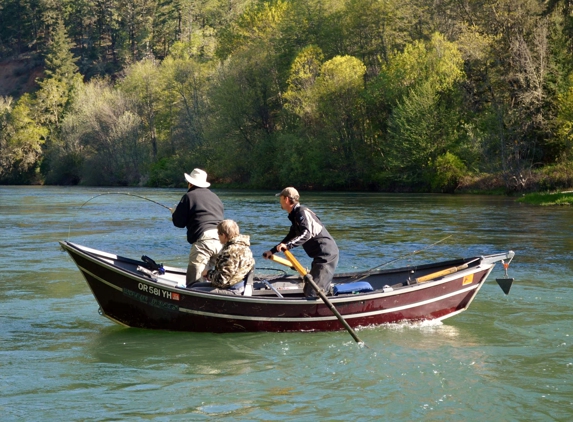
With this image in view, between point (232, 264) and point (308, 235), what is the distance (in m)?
1.10

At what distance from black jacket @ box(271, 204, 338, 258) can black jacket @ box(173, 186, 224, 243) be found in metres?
1.23

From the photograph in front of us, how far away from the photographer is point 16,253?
67.8ft

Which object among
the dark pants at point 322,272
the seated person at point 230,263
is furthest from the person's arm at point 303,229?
the seated person at point 230,263

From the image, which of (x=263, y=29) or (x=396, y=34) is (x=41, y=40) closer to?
(x=263, y=29)

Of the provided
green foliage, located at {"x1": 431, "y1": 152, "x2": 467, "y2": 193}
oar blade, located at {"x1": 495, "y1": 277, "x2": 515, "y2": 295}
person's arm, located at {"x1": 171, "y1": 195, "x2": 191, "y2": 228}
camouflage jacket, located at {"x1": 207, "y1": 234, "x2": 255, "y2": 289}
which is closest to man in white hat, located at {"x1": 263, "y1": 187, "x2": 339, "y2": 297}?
camouflage jacket, located at {"x1": 207, "y1": 234, "x2": 255, "y2": 289}

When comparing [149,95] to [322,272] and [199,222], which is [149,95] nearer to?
[199,222]

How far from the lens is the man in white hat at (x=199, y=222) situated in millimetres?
11320

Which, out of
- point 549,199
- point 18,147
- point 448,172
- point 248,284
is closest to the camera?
point 248,284

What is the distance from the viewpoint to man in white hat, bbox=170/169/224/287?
1132 cm

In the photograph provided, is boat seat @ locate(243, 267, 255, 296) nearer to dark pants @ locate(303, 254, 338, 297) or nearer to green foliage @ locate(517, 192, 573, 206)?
dark pants @ locate(303, 254, 338, 297)

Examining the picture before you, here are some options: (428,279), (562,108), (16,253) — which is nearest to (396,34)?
(562,108)

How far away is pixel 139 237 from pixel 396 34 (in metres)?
40.7

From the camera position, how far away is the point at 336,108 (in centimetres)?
5956

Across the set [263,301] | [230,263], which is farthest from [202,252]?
[263,301]
